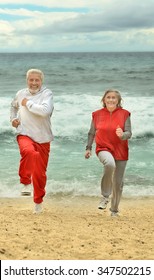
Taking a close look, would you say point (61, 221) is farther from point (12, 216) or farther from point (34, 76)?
point (34, 76)

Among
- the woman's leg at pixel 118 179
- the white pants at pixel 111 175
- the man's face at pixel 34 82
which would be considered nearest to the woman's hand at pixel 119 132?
the white pants at pixel 111 175

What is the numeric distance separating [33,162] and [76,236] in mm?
1132

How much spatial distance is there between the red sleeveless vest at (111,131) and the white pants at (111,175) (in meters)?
0.09

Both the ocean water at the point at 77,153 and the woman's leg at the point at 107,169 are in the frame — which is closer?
the woman's leg at the point at 107,169

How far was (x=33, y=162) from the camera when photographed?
5.79m

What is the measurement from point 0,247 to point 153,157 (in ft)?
23.6

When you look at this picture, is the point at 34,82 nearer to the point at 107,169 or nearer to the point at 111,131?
the point at 111,131

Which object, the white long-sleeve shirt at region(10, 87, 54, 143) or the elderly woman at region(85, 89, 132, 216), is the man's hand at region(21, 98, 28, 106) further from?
the elderly woman at region(85, 89, 132, 216)

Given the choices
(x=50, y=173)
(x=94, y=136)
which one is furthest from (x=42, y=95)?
(x=50, y=173)

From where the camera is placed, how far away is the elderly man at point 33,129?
5.79 metres

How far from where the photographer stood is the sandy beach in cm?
456

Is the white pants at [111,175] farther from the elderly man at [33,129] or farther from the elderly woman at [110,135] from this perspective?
the elderly man at [33,129]

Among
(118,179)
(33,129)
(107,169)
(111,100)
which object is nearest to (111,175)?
(107,169)

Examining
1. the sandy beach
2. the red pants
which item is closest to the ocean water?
the sandy beach
